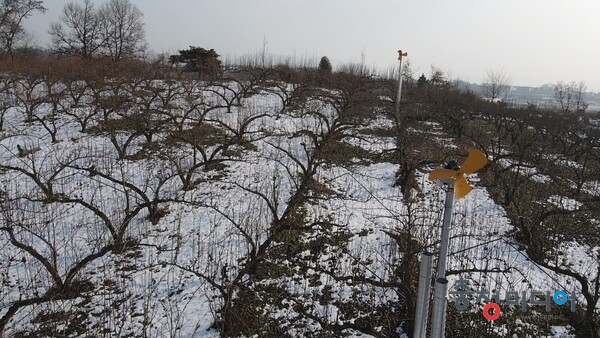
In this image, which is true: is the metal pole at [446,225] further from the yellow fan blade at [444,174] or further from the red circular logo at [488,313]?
the red circular logo at [488,313]

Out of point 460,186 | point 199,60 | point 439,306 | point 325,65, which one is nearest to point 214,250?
point 439,306

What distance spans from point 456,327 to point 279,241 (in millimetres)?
2347

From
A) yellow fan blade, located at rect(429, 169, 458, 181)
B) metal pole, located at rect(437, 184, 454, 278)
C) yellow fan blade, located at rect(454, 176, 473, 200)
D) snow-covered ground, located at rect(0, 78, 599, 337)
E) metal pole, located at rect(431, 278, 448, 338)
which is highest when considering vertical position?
yellow fan blade, located at rect(429, 169, 458, 181)

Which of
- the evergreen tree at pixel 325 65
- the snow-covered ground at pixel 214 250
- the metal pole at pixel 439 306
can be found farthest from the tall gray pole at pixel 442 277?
the evergreen tree at pixel 325 65

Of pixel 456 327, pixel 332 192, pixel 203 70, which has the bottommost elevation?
pixel 456 327

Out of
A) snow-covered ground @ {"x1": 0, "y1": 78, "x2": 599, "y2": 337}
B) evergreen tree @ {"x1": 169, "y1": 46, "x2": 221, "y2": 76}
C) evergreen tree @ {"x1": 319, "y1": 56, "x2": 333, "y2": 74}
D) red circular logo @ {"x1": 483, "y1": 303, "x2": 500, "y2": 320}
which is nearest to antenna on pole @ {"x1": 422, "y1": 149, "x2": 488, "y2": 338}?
snow-covered ground @ {"x1": 0, "y1": 78, "x2": 599, "y2": 337}

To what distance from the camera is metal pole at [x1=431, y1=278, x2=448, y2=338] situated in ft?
5.87

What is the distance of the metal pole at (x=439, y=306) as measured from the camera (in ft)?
5.87

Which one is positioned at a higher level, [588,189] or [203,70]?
[203,70]

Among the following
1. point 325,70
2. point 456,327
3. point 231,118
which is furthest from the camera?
point 325,70

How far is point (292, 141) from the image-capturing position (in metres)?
9.55

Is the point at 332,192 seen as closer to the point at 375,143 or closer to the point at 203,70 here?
the point at 375,143

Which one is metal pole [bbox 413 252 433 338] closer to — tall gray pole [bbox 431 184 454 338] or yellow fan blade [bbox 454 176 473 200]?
tall gray pole [bbox 431 184 454 338]

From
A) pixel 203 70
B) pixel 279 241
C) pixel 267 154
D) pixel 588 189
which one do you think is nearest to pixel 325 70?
pixel 203 70
